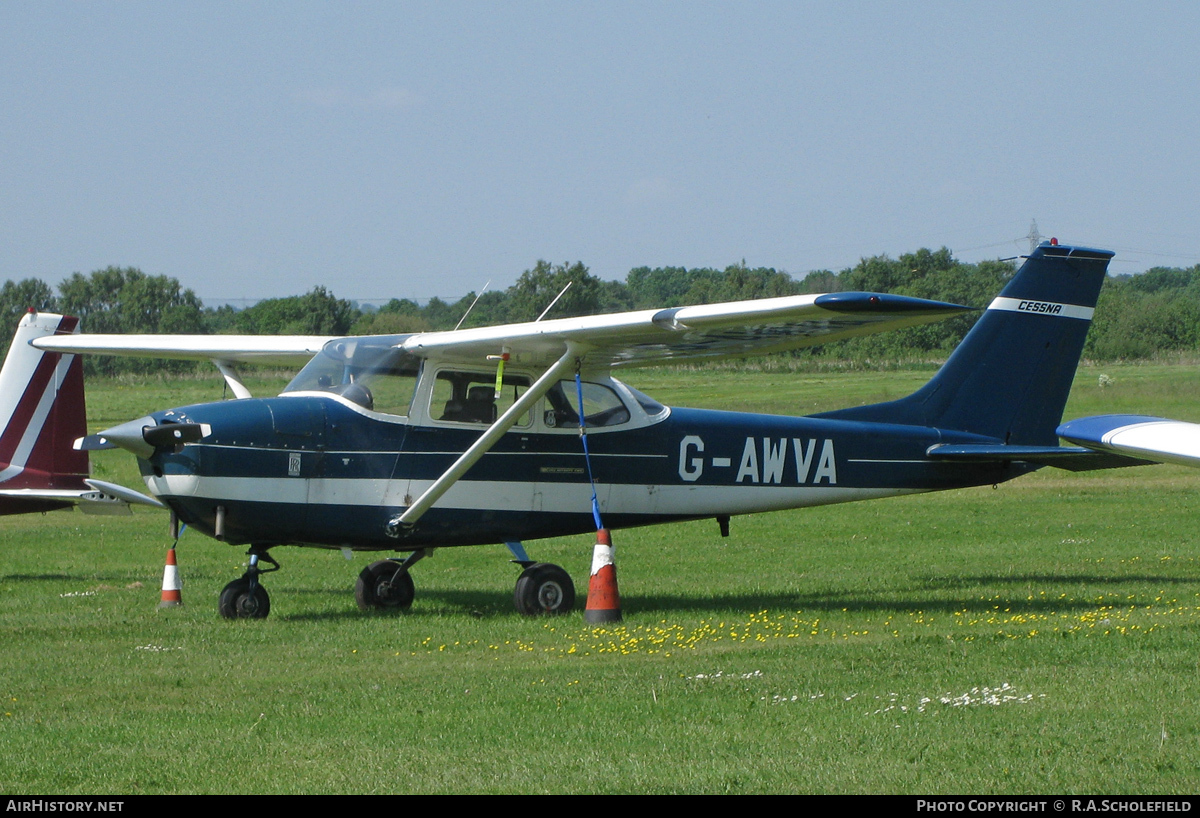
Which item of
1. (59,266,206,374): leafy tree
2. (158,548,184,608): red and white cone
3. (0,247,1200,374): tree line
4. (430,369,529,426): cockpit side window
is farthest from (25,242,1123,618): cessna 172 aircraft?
(59,266,206,374): leafy tree

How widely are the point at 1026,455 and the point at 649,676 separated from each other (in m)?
5.63

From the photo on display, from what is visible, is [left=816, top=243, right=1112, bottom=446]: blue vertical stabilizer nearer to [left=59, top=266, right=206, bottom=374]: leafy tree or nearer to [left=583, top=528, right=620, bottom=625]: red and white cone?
[left=583, top=528, right=620, bottom=625]: red and white cone

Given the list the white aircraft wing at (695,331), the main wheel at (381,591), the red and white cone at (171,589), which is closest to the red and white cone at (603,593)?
the white aircraft wing at (695,331)

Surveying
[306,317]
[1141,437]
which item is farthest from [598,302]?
[1141,437]

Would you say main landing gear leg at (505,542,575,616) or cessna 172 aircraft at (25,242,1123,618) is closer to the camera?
cessna 172 aircraft at (25,242,1123,618)

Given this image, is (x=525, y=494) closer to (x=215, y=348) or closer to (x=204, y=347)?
(x=215, y=348)

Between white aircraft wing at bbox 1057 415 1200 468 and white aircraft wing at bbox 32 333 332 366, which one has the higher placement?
white aircraft wing at bbox 32 333 332 366

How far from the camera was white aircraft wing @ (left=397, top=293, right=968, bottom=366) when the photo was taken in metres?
8.59

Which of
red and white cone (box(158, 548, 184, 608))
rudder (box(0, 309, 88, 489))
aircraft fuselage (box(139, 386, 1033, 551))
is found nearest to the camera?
aircraft fuselage (box(139, 386, 1033, 551))

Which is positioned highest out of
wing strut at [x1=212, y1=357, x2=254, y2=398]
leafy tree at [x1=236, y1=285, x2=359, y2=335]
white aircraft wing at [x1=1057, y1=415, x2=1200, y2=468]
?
leafy tree at [x1=236, y1=285, x2=359, y2=335]

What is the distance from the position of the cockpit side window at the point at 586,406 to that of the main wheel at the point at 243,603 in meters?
2.84

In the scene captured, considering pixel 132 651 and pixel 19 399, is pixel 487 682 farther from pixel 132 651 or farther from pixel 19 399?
pixel 19 399

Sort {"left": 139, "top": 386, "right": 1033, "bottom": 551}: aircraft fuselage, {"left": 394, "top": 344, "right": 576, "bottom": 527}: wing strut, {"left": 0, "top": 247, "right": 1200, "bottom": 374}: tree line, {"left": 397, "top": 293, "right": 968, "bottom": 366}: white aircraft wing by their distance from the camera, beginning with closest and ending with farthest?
{"left": 397, "top": 293, "right": 968, "bottom": 366}: white aircraft wing < {"left": 139, "top": 386, "right": 1033, "bottom": 551}: aircraft fuselage < {"left": 394, "top": 344, "right": 576, "bottom": 527}: wing strut < {"left": 0, "top": 247, "right": 1200, "bottom": 374}: tree line

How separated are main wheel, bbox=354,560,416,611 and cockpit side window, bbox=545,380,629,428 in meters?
2.01
